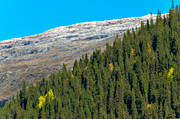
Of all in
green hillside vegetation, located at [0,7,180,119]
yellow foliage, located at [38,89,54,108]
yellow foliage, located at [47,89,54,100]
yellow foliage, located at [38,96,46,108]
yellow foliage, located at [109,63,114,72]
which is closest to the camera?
green hillside vegetation, located at [0,7,180,119]

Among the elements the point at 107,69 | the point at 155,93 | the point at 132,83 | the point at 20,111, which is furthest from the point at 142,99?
the point at 20,111

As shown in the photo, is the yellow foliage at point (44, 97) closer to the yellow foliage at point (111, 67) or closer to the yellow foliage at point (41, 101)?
the yellow foliage at point (41, 101)

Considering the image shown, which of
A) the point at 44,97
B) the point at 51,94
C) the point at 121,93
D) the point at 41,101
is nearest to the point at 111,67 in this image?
the point at 121,93

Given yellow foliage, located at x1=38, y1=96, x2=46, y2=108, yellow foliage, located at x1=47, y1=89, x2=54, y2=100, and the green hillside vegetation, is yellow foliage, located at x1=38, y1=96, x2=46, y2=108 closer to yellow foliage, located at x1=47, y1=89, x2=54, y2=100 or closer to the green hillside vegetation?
the green hillside vegetation

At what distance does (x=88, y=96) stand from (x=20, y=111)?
44747mm

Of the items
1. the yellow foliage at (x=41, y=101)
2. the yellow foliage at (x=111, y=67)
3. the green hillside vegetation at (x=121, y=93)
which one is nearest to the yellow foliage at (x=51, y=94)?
the green hillside vegetation at (x=121, y=93)

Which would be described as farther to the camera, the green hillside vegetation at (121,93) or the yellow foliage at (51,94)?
the yellow foliage at (51,94)

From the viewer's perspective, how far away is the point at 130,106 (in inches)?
6127

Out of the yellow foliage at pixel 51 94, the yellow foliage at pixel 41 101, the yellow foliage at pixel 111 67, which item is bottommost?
the yellow foliage at pixel 41 101

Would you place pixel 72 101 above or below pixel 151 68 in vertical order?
below

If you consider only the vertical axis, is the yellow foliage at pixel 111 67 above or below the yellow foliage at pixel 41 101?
above

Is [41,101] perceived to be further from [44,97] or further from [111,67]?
[111,67]

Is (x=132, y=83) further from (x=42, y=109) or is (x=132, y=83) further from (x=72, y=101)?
(x=42, y=109)

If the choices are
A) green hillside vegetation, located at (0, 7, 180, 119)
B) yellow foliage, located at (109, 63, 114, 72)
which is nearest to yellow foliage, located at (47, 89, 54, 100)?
green hillside vegetation, located at (0, 7, 180, 119)
